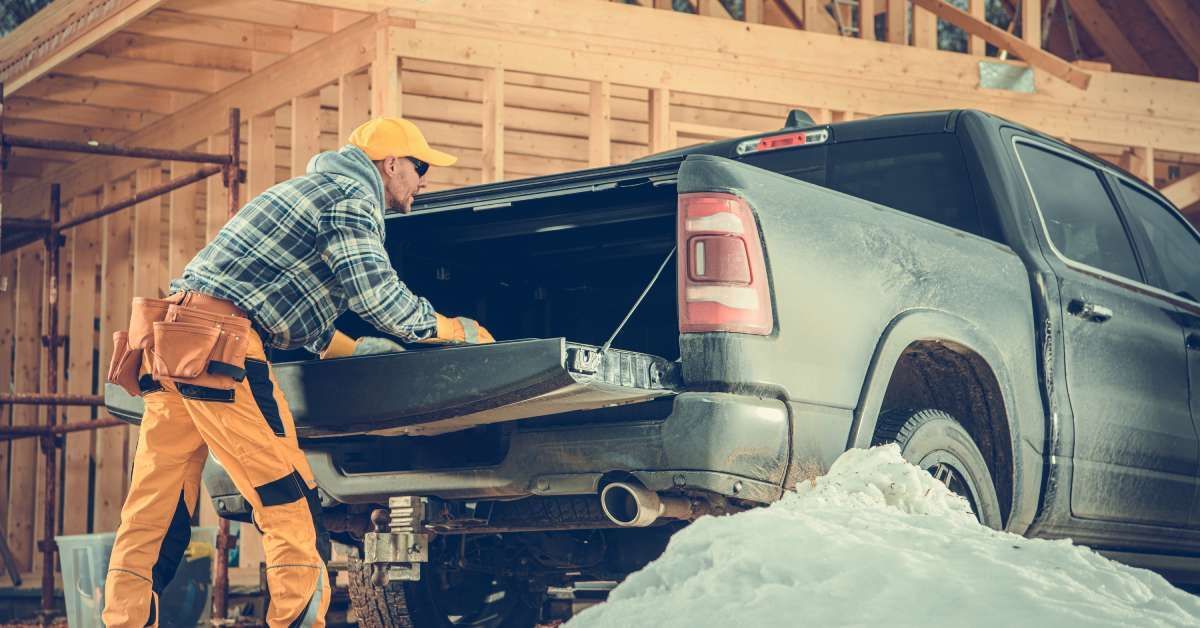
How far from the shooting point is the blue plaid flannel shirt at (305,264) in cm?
465

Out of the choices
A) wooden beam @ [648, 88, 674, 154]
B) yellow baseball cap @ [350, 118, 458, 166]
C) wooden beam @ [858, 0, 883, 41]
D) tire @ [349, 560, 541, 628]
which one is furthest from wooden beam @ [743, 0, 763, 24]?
yellow baseball cap @ [350, 118, 458, 166]

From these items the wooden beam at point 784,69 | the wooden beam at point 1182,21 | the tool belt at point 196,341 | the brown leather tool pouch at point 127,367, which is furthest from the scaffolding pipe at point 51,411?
the wooden beam at point 1182,21

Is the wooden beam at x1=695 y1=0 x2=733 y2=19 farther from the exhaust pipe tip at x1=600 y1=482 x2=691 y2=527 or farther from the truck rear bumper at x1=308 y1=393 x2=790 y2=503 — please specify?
the exhaust pipe tip at x1=600 y1=482 x2=691 y2=527

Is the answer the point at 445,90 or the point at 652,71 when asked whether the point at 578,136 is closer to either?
the point at 445,90

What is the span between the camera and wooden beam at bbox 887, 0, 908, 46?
40.7 ft

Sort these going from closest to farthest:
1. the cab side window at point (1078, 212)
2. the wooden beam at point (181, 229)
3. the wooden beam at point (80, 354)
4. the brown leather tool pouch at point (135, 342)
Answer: the brown leather tool pouch at point (135, 342) → the cab side window at point (1078, 212) → the wooden beam at point (181, 229) → the wooden beam at point (80, 354)

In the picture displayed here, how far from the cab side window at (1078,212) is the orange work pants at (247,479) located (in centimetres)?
287

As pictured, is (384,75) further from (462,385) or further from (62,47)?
(462,385)

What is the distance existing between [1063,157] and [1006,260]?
3.18ft

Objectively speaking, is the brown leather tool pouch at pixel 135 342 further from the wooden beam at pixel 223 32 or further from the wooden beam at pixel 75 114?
the wooden beam at pixel 75 114

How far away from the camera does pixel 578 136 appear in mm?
14172

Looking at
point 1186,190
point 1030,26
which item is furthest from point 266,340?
point 1186,190

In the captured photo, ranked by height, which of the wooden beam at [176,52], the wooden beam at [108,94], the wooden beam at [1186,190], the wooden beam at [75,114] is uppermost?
the wooden beam at [176,52]

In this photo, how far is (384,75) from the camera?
9.63 m
